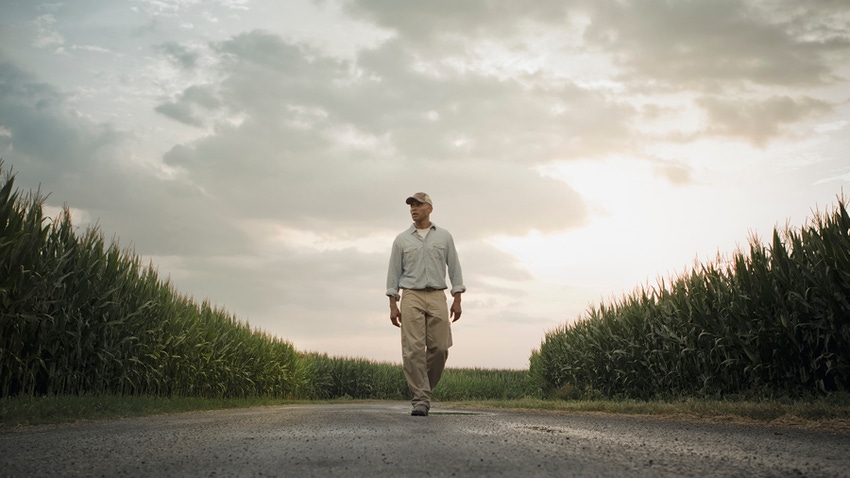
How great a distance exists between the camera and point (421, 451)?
3986 mm

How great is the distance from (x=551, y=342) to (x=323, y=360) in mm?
12691

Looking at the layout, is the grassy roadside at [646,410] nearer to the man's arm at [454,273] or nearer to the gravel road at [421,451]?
the gravel road at [421,451]

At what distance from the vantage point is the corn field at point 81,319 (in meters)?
8.67

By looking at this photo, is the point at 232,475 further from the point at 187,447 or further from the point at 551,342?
the point at 551,342

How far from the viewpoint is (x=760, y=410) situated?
724 centimetres

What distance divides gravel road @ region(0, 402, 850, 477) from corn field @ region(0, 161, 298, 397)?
3.41 m

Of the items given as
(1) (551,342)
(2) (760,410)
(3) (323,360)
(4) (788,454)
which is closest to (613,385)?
(1) (551,342)

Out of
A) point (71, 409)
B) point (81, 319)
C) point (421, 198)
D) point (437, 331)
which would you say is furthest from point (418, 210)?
point (81, 319)

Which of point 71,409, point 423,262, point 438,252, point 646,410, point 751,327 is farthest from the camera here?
point 751,327

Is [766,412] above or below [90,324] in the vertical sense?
below

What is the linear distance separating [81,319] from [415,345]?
18.4ft

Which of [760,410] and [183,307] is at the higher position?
[183,307]

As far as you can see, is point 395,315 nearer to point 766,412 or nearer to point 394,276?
point 394,276

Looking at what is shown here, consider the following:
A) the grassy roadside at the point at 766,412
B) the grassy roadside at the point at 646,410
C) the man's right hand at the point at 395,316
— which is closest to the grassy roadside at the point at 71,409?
→ the grassy roadside at the point at 646,410
